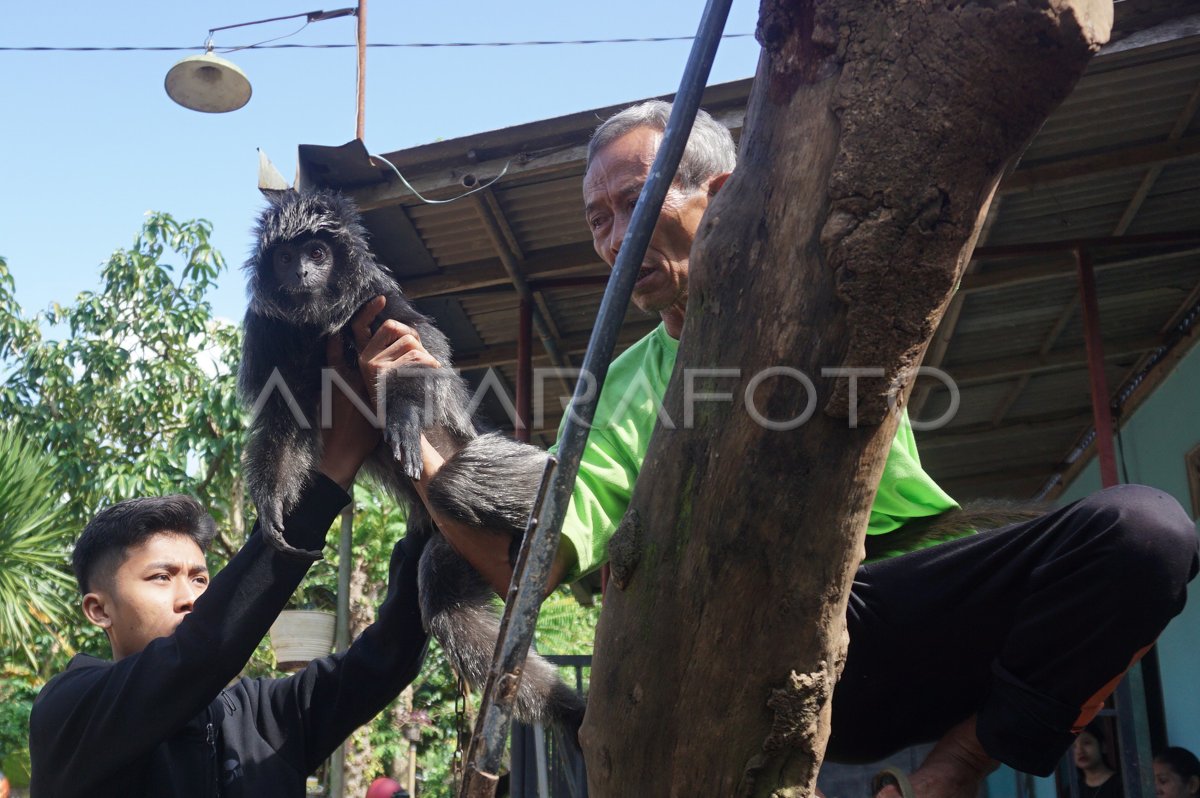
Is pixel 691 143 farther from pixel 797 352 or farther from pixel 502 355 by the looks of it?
pixel 502 355

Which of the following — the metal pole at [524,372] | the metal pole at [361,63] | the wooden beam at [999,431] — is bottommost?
the metal pole at [524,372]

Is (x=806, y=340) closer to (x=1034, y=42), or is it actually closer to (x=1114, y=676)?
(x=1034, y=42)

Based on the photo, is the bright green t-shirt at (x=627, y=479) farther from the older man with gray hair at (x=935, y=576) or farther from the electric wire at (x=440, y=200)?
the electric wire at (x=440, y=200)

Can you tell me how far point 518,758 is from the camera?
4.43 metres

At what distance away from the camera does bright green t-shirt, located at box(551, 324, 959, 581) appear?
1.82 meters

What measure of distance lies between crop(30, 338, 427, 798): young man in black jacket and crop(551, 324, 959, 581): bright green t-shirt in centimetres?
79

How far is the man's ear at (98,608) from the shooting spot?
8.71 ft

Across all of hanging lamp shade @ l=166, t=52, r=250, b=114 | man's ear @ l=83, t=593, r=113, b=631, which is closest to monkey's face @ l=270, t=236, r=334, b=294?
man's ear @ l=83, t=593, r=113, b=631

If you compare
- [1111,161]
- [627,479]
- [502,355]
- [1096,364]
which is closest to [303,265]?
[627,479]

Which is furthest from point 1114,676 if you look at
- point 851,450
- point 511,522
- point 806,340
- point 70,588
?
point 70,588

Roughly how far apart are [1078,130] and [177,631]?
4.01 m

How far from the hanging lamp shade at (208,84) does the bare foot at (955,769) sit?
21.8ft

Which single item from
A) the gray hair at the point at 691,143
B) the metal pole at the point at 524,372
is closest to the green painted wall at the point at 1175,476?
the metal pole at the point at 524,372

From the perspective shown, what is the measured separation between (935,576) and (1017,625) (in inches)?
6.8
